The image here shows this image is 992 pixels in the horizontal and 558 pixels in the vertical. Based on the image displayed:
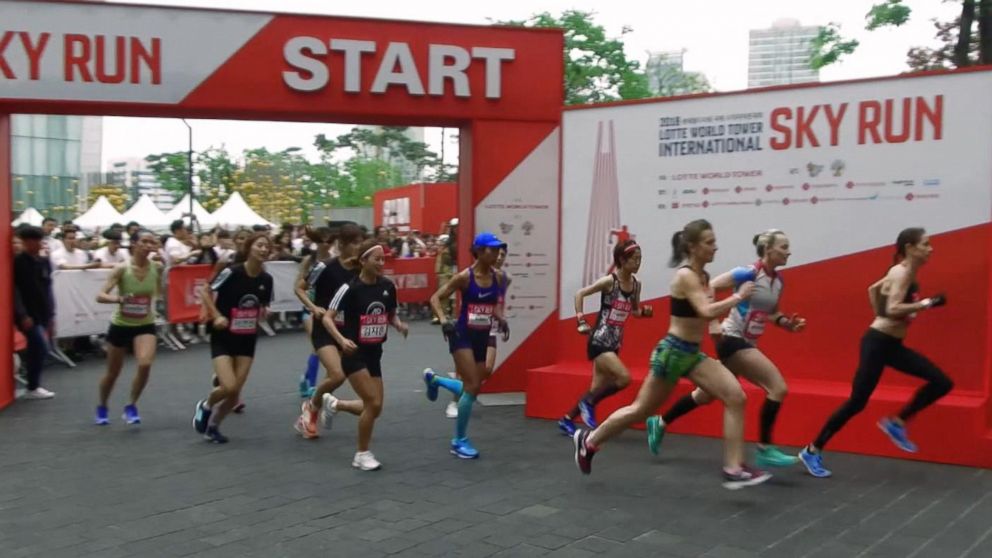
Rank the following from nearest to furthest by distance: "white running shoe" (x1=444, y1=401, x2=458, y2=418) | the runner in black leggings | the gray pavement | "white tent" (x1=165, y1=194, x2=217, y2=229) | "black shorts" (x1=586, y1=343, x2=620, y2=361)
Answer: the gray pavement → the runner in black leggings → "black shorts" (x1=586, y1=343, x2=620, y2=361) → "white running shoe" (x1=444, y1=401, x2=458, y2=418) → "white tent" (x1=165, y1=194, x2=217, y2=229)

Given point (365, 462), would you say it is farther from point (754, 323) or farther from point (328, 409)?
point (754, 323)

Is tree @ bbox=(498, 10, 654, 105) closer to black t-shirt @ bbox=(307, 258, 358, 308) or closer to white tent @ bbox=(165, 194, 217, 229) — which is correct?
white tent @ bbox=(165, 194, 217, 229)

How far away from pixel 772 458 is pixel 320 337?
402cm

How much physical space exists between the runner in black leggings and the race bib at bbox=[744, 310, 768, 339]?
762mm

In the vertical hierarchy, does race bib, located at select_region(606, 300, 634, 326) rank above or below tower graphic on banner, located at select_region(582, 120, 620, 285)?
below

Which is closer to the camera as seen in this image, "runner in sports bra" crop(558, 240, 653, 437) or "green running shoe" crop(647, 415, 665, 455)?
"green running shoe" crop(647, 415, 665, 455)

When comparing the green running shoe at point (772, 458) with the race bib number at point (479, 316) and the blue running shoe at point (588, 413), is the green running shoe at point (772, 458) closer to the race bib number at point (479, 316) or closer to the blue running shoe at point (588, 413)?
the blue running shoe at point (588, 413)

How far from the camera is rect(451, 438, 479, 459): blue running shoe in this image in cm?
808

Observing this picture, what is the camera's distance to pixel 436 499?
265 inches

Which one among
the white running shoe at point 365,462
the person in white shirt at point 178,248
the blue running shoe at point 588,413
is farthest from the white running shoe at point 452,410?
the person in white shirt at point 178,248

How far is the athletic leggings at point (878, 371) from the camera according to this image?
7281 mm

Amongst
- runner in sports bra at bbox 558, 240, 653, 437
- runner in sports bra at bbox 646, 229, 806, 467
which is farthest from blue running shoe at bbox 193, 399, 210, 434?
runner in sports bra at bbox 646, 229, 806, 467

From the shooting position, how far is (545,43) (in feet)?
36.8

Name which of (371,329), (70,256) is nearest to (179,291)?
(70,256)
